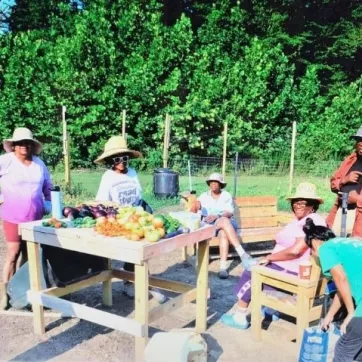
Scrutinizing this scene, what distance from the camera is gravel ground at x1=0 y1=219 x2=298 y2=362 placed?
11.9 feet

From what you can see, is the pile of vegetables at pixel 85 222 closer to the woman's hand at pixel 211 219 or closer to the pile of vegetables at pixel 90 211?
the pile of vegetables at pixel 90 211

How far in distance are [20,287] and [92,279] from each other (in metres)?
0.68

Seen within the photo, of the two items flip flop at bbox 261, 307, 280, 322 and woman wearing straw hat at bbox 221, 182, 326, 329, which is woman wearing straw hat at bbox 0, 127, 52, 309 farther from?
flip flop at bbox 261, 307, 280, 322

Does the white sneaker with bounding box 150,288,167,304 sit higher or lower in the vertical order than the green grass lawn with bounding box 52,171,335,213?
lower

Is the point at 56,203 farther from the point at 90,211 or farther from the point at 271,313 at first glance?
the point at 271,313

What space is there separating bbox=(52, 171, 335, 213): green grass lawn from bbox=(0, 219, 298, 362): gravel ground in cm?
516

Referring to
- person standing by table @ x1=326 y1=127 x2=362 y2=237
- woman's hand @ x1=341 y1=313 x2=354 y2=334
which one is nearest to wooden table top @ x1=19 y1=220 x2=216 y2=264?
woman's hand @ x1=341 y1=313 x2=354 y2=334

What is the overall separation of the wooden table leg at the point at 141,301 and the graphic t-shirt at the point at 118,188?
131 centimetres

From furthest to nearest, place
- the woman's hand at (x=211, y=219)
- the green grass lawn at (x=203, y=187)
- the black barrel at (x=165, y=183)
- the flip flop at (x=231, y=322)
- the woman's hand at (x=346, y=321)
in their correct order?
the black barrel at (x=165, y=183)
the green grass lawn at (x=203, y=187)
the woman's hand at (x=211, y=219)
the flip flop at (x=231, y=322)
the woman's hand at (x=346, y=321)

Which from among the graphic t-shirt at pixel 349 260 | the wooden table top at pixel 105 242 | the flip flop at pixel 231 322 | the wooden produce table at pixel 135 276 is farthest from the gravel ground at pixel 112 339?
the graphic t-shirt at pixel 349 260

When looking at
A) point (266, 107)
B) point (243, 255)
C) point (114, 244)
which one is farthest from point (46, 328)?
point (266, 107)

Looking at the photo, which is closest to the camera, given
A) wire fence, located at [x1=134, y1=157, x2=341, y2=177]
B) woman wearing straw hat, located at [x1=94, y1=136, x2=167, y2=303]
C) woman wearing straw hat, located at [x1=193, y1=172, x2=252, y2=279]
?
woman wearing straw hat, located at [x1=94, y1=136, x2=167, y2=303]

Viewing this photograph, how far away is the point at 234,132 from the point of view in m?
17.1

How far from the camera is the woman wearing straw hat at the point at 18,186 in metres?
4.33
